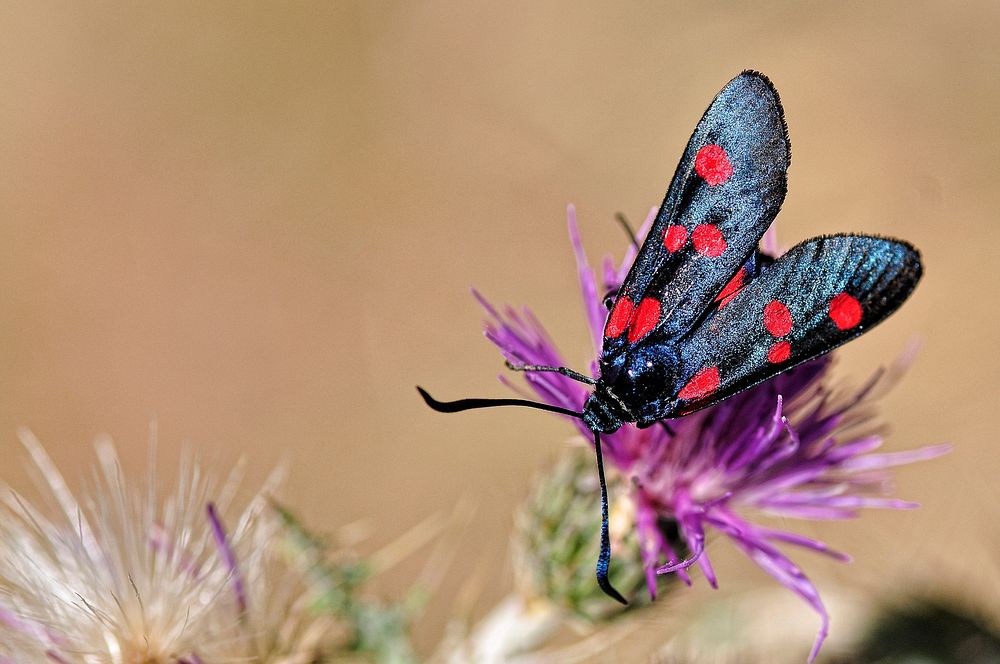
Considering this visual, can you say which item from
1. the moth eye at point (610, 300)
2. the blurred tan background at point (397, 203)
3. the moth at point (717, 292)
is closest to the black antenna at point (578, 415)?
the moth at point (717, 292)

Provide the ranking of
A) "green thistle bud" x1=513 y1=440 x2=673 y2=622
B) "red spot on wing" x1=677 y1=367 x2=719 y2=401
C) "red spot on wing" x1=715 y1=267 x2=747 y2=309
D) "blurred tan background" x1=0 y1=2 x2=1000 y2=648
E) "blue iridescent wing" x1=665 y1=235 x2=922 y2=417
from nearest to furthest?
1. "blue iridescent wing" x1=665 y1=235 x2=922 y2=417
2. "red spot on wing" x1=677 y1=367 x2=719 y2=401
3. "red spot on wing" x1=715 y1=267 x2=747 y2=309
4. "green thistle bud" x1=513 y1=440 x2=673 y2=622
5. "blurred tan background" x1=0 y1=2 x2=1000 y2=648

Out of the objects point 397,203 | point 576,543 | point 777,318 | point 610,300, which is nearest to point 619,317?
point 610,300

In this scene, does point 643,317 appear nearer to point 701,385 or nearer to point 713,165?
point 701,385

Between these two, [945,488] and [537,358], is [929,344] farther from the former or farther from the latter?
[537,358]

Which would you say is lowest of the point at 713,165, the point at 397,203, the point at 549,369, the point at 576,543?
the point at 576,543

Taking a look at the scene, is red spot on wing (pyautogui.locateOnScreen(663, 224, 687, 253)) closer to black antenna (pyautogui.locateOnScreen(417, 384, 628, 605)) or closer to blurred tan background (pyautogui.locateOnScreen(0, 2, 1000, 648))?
black antenna (pyautogui.locateOnScreen(417, 384, 628, 605))

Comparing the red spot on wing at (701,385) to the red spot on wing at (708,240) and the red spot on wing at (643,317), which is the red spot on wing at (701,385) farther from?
the red spot on wing at (708,240)

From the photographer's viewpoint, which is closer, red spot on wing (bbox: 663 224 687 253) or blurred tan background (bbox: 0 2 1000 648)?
red spot on wing (bbox: 663 224 687 253)

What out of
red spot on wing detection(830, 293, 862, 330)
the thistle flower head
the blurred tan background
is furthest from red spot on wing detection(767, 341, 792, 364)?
the blurred tan background
